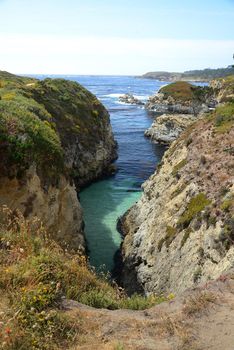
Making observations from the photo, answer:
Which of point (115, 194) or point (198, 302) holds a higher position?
point (198, 302)

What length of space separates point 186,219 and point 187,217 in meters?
0.16

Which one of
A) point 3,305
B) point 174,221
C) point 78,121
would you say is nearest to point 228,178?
point 174,221

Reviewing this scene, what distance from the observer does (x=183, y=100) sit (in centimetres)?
12775

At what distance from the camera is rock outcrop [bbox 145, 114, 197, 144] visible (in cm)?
8025

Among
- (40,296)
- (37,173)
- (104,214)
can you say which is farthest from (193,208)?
(104,214)

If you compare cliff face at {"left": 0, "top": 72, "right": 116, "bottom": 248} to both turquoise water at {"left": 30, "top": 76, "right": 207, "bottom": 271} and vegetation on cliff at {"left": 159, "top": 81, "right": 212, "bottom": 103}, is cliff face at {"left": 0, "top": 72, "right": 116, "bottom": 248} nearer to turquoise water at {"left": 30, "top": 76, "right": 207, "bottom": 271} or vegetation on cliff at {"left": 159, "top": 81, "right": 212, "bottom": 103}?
turquoise water at {"left": 30, "top": 76, "right": 207, "bottom": 271}

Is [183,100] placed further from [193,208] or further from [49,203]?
[49,203]

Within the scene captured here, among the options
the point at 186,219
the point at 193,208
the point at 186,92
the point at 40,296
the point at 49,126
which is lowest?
the point at 186,219

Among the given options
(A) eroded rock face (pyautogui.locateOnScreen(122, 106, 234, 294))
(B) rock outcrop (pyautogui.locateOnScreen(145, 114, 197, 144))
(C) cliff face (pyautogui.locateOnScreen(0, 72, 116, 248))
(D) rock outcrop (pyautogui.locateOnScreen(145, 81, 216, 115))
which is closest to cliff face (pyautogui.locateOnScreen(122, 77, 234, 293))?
Answer: (A) eroded rock face (pyautogui.locateOnScreen(122, 106, 234, 294))

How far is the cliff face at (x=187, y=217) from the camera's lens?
19625 mm

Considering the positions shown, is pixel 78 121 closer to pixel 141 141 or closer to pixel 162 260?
pixel 141 141

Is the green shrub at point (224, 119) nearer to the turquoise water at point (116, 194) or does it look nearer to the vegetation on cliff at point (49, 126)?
the vegetation on cliff at point (49, 126)

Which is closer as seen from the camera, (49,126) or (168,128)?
(49,126)

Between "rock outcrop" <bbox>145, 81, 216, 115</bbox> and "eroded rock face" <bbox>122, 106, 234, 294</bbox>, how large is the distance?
298 feet
